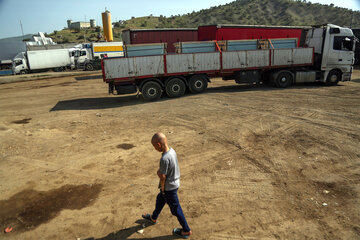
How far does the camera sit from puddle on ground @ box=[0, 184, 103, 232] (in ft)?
15.6

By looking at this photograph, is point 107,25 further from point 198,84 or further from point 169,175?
point 169,175

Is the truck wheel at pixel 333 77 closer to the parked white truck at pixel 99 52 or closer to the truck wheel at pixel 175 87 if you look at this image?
the truck wheel at pixel 175 87

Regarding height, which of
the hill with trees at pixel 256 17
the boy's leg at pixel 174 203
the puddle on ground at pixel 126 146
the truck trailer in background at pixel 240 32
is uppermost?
the hill with trees at pixel 256 17

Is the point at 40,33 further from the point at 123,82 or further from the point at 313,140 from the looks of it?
the point at 313,140

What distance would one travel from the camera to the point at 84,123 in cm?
1052

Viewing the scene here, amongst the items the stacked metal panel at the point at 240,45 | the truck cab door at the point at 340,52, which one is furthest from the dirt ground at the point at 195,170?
the truck cab door at the point at 340,52

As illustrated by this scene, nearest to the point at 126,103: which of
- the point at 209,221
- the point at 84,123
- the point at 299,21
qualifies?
the point at 84,123

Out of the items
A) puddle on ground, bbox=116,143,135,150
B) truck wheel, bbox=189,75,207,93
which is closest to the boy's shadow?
puddle on ground, bbox=116,143,135,150

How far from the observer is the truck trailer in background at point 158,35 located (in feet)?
76.1

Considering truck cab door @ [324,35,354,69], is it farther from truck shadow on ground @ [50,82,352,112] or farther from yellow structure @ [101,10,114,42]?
yellow structure @ [101,10,114,42]

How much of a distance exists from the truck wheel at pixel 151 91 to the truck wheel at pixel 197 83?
192cm

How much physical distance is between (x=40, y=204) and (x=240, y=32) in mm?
21543

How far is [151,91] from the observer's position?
14.2 metres

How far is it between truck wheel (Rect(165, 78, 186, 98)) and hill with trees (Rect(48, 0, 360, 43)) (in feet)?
184
